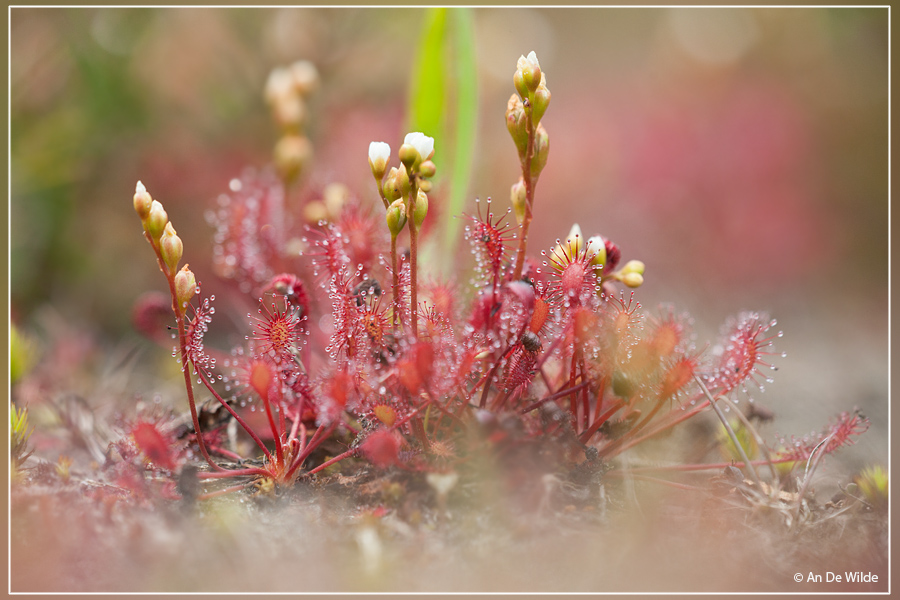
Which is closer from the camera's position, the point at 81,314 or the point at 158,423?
the point at 158,423

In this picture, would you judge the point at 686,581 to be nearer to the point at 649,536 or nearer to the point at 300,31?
the point at 649,536

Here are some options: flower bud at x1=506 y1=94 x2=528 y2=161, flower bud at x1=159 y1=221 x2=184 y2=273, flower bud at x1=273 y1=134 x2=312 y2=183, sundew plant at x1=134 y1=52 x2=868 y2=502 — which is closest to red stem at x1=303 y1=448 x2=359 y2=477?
sundew plant at x1=134 y1=52 x2=868 y2=502

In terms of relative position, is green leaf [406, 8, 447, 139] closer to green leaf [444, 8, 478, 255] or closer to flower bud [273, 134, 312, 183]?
green leaf [444, 8, 478, 255]

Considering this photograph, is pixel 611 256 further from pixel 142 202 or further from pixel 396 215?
pixel 142 202

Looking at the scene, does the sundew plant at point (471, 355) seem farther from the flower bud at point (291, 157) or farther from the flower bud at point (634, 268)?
the flower bud at point (291, 157)

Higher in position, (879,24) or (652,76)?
(652,76)

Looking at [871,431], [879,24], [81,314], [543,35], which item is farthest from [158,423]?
[543,35]

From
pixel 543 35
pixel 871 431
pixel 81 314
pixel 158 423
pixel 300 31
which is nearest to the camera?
pixel 158 423
